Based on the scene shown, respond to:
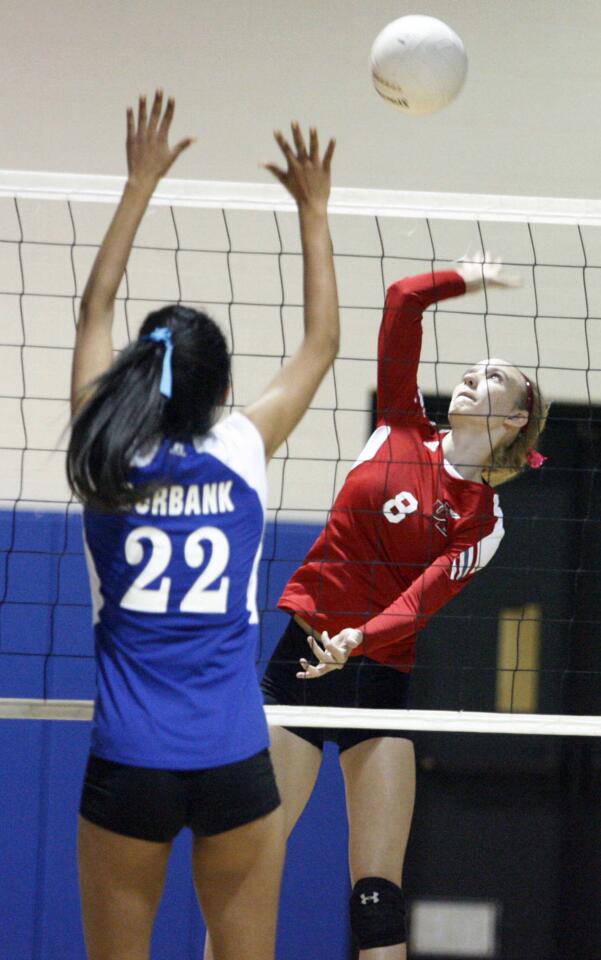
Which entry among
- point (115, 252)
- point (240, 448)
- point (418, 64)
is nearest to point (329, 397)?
point (418, 64)

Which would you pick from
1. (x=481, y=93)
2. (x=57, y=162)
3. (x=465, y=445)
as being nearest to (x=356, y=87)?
(x=481, y=93)

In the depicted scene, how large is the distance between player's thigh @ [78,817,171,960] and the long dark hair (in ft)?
1.76

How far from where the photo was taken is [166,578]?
6.35 feet

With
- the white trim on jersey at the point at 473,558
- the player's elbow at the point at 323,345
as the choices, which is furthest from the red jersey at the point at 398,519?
the player's elbow at the point at 323,345

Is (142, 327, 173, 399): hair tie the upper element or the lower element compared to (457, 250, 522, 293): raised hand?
lower

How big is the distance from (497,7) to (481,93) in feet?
1.11

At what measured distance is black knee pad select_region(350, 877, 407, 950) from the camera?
2.96 metres

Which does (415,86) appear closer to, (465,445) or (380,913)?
(465,445)

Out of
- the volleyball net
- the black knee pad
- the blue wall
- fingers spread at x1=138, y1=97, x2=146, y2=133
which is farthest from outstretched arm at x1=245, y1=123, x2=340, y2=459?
the blue wall

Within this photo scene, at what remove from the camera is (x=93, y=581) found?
78.9 inches

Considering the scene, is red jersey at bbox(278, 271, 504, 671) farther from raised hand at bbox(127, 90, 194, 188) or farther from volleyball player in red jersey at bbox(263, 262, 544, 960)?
raised hand at bbox(127, 90, 194, 188)

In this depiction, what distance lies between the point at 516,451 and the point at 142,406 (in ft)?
5.25

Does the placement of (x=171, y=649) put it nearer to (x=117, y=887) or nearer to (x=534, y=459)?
(x=117, y=887)

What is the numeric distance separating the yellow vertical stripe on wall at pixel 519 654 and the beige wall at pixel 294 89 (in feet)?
5.19
